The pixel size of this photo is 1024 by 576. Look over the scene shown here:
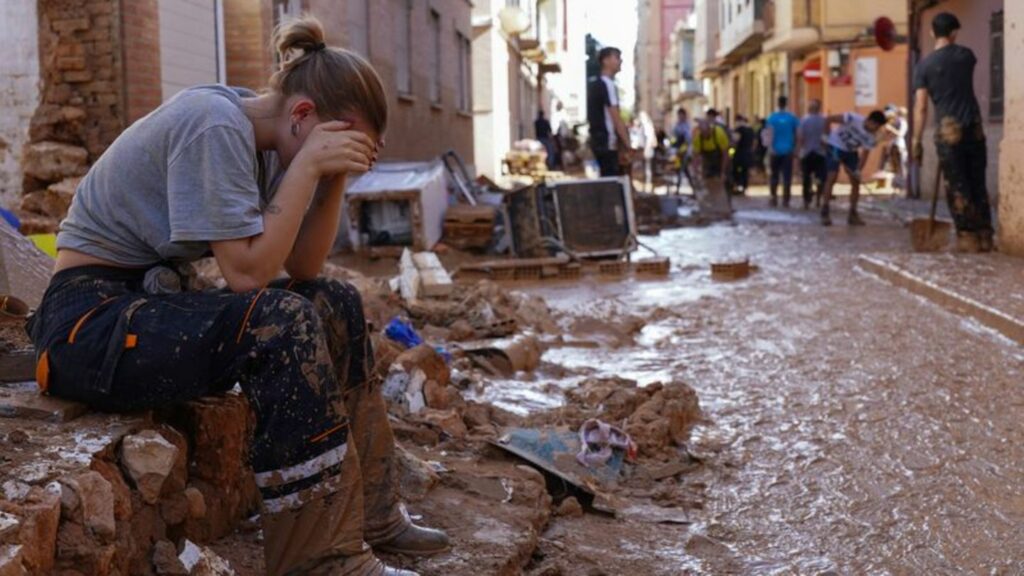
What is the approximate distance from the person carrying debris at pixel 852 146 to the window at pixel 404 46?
19.8 feet

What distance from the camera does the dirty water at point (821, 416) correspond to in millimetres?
3803

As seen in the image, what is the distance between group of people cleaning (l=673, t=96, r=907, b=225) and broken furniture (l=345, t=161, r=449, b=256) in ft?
19.8

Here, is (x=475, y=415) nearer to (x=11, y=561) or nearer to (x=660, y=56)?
(x=11, y=561)

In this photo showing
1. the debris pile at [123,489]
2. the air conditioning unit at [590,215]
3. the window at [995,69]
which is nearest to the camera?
the debris pile at [123,489]

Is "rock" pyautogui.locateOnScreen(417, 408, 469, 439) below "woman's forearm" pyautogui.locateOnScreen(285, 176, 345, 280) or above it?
below

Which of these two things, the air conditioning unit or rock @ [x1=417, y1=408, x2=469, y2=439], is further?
the air conditioning unit

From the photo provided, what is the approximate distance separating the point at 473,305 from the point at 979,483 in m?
4.19

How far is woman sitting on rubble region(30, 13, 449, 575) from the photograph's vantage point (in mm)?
2625

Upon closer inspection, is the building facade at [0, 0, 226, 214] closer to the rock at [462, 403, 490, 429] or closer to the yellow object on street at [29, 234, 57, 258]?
the yellow object on street at [29, 234, 57, 258]

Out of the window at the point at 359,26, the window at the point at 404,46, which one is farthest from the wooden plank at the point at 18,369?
the window at the point at 404,46

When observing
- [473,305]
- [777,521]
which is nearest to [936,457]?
[777,521]

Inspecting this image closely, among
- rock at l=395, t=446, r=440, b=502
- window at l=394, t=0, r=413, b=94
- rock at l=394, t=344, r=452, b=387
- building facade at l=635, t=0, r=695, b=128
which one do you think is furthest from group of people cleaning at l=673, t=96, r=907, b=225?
building facade at l=635, t=0, r=695, b=128

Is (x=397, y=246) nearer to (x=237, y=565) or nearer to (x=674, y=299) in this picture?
(x=674, y=299)

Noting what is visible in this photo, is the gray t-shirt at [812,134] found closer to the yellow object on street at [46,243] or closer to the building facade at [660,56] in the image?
the yellow object on street at [46,243]
